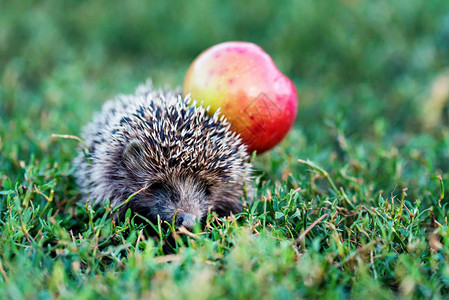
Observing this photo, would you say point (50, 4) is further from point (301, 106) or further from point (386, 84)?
point (386, 84)

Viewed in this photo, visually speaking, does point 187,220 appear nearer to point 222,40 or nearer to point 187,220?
point 187,220

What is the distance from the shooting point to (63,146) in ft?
15.2

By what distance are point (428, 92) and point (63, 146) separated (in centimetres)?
436

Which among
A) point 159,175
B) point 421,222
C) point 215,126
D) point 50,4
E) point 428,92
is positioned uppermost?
point 50,4

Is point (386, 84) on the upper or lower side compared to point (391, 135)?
upper

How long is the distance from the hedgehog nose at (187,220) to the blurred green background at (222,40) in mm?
2216

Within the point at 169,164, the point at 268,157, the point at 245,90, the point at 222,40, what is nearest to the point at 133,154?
the point at 169,164

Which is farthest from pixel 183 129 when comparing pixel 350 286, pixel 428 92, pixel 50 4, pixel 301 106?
pixel 50 4

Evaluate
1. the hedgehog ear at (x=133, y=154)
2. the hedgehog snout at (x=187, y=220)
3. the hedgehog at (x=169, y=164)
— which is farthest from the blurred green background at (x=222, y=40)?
the hedgehog snout at (x=187, y=220)

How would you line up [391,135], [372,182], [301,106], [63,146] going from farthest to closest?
1. [301,106]
2. [391,135]
3. [63,146]
4. [372,182]

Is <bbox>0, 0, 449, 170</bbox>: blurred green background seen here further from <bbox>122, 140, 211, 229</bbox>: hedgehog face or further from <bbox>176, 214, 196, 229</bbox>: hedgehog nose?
<bbox>176, 214, 196, 229</bbox>: hedgehog nose

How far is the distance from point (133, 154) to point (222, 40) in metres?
4.15

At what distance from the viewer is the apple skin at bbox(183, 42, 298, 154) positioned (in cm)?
359

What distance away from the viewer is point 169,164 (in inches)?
132
